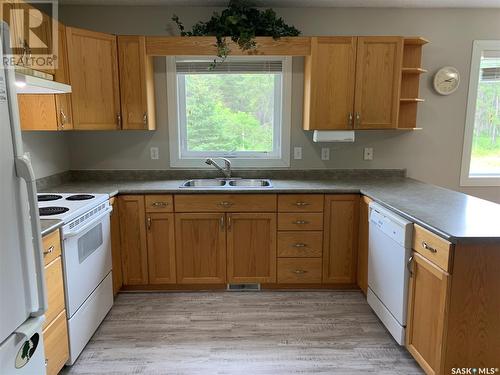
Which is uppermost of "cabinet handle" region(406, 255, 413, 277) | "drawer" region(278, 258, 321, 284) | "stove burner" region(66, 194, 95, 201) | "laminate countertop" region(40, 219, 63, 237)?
"stove burner" region(66, 194, 95, 201)

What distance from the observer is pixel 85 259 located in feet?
7.00

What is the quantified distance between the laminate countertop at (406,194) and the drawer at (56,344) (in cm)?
104

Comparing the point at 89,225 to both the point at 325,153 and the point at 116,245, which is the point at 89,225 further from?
the point at 325,153

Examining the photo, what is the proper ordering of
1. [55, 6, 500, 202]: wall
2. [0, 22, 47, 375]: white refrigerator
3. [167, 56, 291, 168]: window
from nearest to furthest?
[0, 22, 47, 375]: white refrigerator → [55, 6, 500, 202]: wall → [167, 56, 291, 168]: window

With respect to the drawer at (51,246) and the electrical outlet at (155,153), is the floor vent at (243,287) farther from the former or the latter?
the drawer at (51,246)

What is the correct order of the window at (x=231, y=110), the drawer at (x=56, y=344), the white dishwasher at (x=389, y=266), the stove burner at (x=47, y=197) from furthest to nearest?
1. the window at (x=231, y=110)
2. the stove burner at (x=47, y=197)
3. the white dishwasher at (x=389, y=266)
4. the drawer at (x=56, y=344)

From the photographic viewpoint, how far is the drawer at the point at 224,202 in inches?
109

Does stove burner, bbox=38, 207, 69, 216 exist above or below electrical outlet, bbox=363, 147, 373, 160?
below

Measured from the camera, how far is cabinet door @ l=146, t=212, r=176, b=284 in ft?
9.20

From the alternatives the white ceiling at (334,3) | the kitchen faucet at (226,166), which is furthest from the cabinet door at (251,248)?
the white ceiling at (334,3)

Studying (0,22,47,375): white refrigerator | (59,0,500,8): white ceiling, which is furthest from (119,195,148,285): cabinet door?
(59,0,500,8): white ceiling

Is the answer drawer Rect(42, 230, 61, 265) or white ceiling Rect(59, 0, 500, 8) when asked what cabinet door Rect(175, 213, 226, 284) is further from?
white ceiling Rect(59, 0, 500, 8)

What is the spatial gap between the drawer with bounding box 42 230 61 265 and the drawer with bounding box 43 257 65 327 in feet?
0.10

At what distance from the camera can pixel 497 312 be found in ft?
5.36
